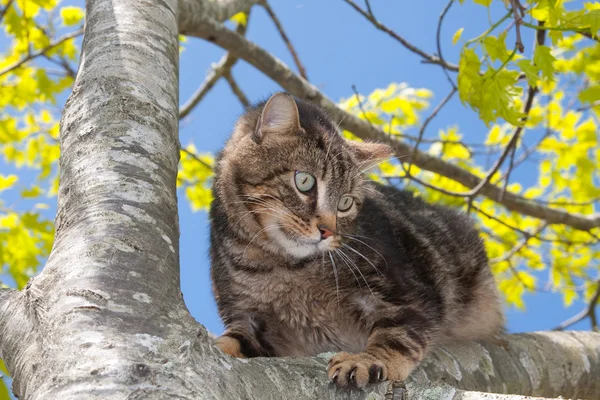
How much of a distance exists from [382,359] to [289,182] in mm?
779

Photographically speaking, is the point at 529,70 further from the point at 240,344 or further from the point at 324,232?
the point at 240,344

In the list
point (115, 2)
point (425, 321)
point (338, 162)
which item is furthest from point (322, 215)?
point (115, 2)

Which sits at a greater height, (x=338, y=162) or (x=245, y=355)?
(x=338, y=162)

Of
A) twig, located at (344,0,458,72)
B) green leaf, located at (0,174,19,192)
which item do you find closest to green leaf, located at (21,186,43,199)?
green leaf, located at (0,174,19,192)

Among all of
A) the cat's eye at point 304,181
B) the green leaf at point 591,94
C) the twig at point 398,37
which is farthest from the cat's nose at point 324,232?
the green leaf at point 591,94

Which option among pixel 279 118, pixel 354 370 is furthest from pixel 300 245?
pixel 354 370

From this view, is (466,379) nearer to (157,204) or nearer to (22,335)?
(157,204)

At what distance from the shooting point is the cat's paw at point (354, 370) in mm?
1672

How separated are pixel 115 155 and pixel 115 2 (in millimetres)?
923

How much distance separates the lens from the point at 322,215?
2324mm

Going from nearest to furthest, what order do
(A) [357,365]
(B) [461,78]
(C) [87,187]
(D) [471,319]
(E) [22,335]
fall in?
1. (E) [22,335]
2. (C) [87,187]
3. (A) [357,365]
4. (B) [461,78]
5. (D) [471,319]

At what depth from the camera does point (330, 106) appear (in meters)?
3.72

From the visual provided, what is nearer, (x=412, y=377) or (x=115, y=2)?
(x=412, y=377)

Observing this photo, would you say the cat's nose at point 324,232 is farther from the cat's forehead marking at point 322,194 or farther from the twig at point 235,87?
the twig at point 235,87
